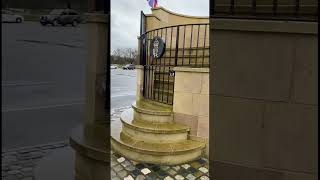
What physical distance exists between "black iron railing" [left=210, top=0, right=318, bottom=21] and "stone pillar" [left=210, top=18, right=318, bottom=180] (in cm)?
3

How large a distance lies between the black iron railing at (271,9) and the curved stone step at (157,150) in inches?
23.0

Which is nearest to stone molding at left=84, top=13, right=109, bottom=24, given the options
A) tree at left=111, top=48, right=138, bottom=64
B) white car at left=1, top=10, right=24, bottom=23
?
tree at left=111, top=48, right=138, bottom=64

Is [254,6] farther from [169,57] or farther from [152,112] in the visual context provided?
[152,112]

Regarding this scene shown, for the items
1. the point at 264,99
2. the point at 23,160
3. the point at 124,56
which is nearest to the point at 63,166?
the point at 23,160

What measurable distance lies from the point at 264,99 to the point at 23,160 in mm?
1011

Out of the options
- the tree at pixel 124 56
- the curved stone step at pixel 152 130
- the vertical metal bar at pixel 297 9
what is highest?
the vertical metal bar at pixel 297 9

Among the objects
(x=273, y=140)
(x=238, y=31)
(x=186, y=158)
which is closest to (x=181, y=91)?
(x=186, y=158)

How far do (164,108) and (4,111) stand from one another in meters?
0.58

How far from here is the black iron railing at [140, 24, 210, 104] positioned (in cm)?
116

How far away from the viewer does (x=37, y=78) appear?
0.97 metres

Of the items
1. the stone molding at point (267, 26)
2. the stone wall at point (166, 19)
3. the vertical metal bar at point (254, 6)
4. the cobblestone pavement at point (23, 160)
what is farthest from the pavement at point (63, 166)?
the vertical metal bar at point (254, 6)

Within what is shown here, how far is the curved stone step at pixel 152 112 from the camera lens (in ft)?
3.86

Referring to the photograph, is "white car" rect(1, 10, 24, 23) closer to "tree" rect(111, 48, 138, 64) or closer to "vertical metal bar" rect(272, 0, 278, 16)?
"tree" rect(111, 48, 138, 64)

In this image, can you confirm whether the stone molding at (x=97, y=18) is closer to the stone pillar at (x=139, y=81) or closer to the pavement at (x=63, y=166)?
the stone pillar at (x=139, y=81)
